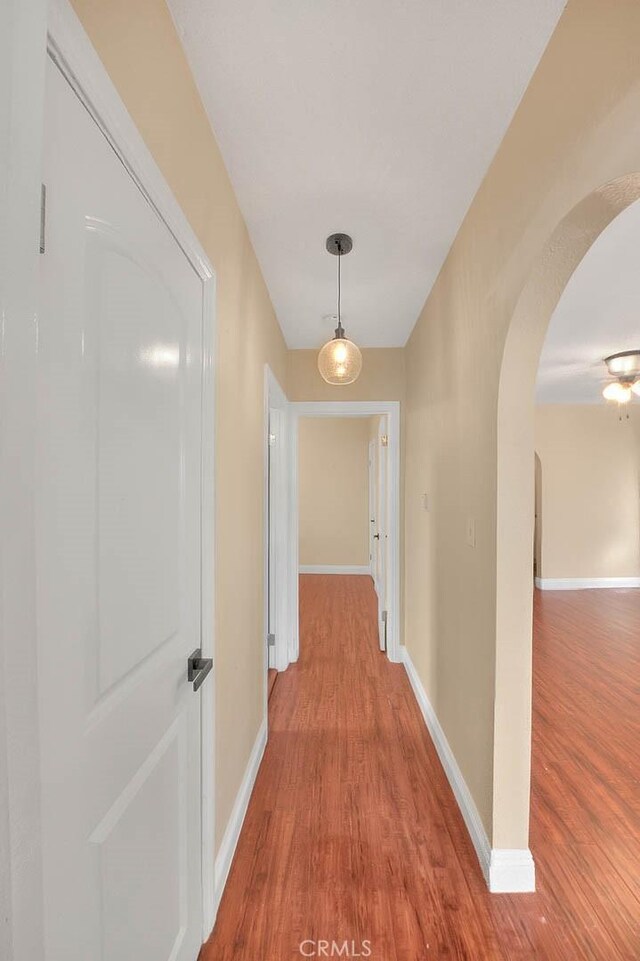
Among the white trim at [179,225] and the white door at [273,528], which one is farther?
the white door at [273,528]

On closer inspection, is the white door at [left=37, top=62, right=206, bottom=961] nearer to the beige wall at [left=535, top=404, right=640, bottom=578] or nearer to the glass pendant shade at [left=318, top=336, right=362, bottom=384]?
the glass pendant shade at [left=318, top=336, right=362, bottom=384]

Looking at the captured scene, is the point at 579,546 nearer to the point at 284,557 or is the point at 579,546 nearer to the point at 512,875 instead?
the point at 284,557

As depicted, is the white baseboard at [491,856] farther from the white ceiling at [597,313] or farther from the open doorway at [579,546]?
the white ceiling at [597,313]

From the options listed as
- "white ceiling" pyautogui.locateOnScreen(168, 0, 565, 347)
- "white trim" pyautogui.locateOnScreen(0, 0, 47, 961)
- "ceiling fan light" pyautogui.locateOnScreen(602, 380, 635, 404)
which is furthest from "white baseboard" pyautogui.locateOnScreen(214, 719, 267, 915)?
"ceiling fan light" pyautogui.locateOnScreen(602, 380, 635, 404)

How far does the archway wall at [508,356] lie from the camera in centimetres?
100

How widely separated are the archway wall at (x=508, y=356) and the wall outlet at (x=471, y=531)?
0.04 feet

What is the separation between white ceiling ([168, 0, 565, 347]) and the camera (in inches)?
41.8

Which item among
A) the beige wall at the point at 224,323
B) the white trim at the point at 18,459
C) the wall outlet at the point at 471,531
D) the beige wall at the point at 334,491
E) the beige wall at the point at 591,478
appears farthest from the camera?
the beige wall at the point at 334,491

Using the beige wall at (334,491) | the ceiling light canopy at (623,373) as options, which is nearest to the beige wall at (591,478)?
the ceiling light canopy at (623,373)

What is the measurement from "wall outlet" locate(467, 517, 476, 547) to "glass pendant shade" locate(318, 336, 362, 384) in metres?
0.85

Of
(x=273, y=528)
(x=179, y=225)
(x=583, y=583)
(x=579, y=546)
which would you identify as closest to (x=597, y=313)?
(x=273, y=528)

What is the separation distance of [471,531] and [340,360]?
0.96 meters

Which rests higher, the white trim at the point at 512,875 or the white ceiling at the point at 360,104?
the white ceiling at the point at 360,104

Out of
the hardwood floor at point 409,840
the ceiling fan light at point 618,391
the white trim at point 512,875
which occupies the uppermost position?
the ceiling fan light at point 618,391
